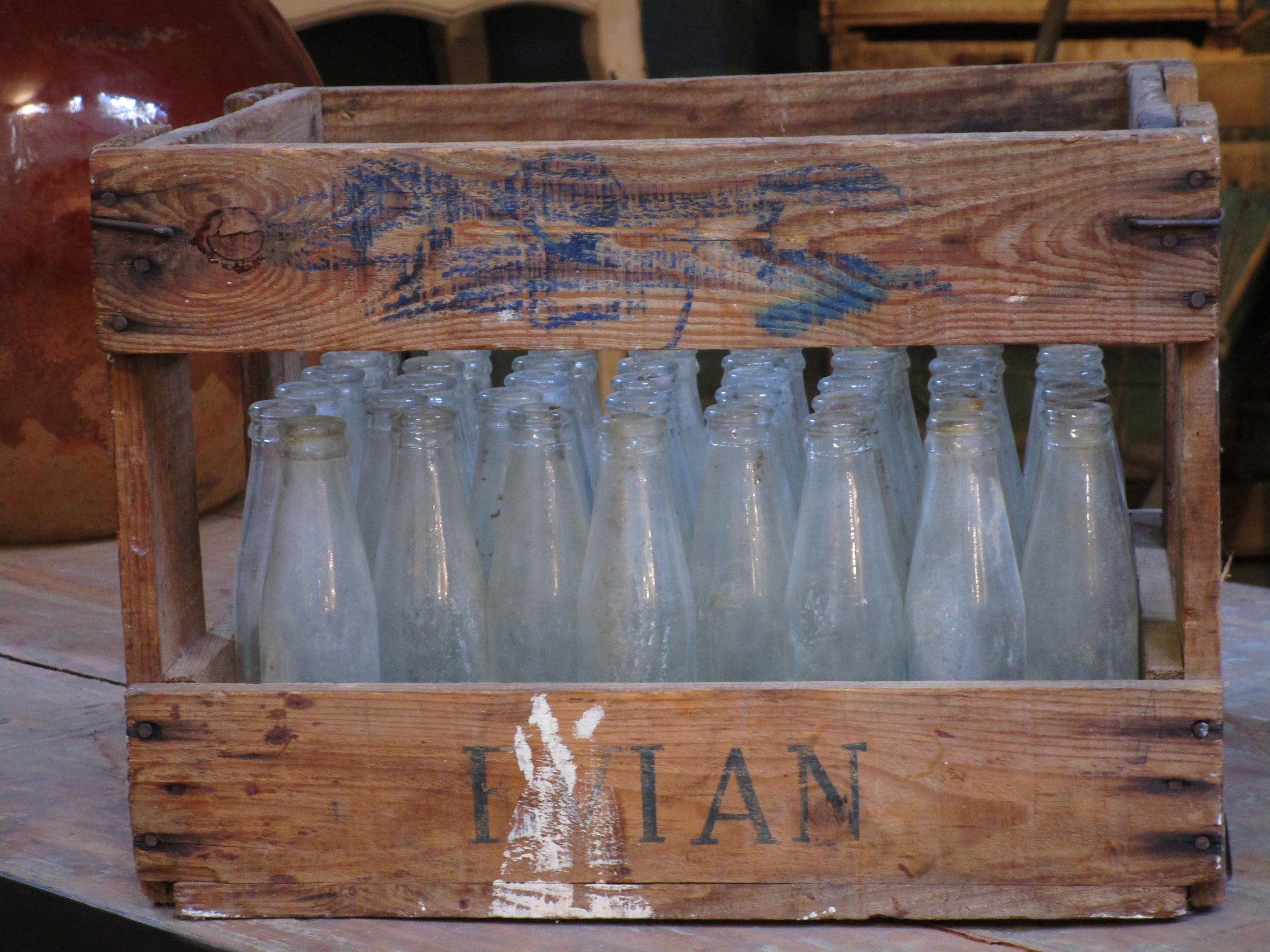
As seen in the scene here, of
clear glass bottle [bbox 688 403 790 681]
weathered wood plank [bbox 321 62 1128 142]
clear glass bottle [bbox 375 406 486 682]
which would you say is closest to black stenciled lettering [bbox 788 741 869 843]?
clear glass bottle [bbox 688 403 790 681]

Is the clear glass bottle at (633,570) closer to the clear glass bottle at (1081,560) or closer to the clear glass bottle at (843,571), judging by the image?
the clear glass bottle at (843,571)

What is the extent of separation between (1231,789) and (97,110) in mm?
1280

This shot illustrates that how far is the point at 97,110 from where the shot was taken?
150 cm

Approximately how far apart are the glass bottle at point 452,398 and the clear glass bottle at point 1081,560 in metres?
0.39

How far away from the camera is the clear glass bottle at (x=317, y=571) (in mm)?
892

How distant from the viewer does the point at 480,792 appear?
32.8 inches

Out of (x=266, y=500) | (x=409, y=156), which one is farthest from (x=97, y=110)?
(x=409, y=156)

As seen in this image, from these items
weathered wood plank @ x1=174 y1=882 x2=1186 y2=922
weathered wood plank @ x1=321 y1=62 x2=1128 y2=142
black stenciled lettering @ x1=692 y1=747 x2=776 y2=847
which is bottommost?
weathered wood plank @ x1=174 y1=882 x2=1186 y2=922

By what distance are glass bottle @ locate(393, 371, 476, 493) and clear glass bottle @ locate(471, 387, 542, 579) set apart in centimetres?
2

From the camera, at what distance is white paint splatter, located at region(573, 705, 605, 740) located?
0.82m

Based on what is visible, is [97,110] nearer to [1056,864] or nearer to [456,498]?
[456,498]

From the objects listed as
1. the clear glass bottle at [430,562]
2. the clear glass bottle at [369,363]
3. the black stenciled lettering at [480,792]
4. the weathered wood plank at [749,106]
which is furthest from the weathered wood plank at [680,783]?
the weathered wood plank at [749,106]

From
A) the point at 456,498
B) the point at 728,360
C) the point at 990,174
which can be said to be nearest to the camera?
the point at 990,174

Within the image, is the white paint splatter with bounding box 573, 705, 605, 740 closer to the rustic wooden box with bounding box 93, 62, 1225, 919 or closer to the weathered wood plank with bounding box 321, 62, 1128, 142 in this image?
the rustic wooden box with bounding box 93, 62, 1225, 919
